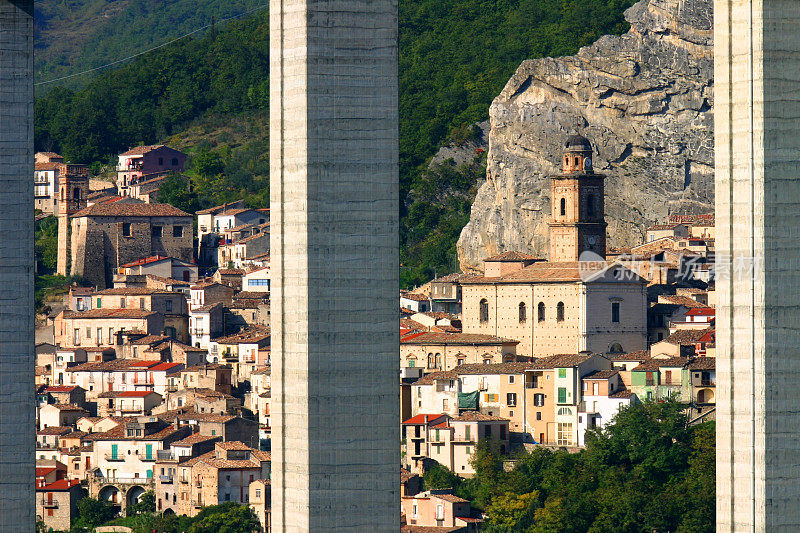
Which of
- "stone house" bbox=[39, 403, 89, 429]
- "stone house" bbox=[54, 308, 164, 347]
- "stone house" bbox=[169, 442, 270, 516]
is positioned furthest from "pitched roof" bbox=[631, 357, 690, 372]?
"stone house" bbox=[54, 308, 164, 347]

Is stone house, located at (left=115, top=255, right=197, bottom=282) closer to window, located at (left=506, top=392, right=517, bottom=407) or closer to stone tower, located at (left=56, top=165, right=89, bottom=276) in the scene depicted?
stone tower, located at (left=56, top=165, right=89, bottom=276)

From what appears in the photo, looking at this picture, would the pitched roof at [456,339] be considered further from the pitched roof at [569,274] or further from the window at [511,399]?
the window at [511,399]

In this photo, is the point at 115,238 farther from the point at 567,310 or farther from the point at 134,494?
the point at 134,494

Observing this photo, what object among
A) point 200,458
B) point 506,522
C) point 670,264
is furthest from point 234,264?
point 506,522

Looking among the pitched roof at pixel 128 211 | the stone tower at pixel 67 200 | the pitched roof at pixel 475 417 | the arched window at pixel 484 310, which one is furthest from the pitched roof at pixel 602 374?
the stone tower at pixel 67 200

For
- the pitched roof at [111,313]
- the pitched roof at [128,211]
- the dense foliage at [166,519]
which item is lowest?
the dense foliage at [166,519]

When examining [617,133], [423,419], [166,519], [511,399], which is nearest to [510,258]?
[511,399]

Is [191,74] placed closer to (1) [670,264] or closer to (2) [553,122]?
(2) [553,122]
